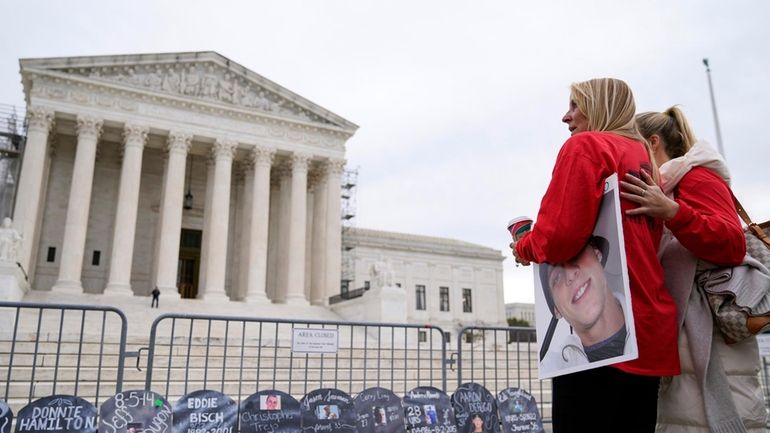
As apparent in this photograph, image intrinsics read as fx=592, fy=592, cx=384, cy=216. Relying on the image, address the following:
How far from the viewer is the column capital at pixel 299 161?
106ft

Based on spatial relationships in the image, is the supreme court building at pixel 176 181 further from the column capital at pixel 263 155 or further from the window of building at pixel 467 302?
the window of building at pixel 467 302

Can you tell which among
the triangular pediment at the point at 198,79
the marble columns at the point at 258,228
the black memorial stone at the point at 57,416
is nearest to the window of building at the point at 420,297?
the triangular pediment at the point at 198,79

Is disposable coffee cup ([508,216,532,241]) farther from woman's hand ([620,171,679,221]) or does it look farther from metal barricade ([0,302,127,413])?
metal barricade ([0,302,127,413])

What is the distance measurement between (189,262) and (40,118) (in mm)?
11173

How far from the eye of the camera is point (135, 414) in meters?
5.74

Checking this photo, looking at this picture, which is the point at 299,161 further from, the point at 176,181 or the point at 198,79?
the point at 198,79

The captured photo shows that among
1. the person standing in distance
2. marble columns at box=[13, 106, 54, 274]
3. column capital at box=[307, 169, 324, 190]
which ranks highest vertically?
column capital at box=[307, 169, 324, 190]

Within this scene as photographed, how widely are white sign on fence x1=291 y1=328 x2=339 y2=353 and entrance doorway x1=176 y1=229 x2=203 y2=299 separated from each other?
→ 27.6 meters

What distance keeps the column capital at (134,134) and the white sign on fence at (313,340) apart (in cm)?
2421

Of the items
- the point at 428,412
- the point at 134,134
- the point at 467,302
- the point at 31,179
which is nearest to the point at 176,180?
the point at 134,134

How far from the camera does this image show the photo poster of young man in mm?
2629

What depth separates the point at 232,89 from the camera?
31.5m

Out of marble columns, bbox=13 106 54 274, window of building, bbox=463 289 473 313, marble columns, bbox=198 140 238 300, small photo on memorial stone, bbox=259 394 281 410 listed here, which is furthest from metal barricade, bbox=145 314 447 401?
window of building, bbox=463 289 473 313

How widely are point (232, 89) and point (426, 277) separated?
27.5 m
